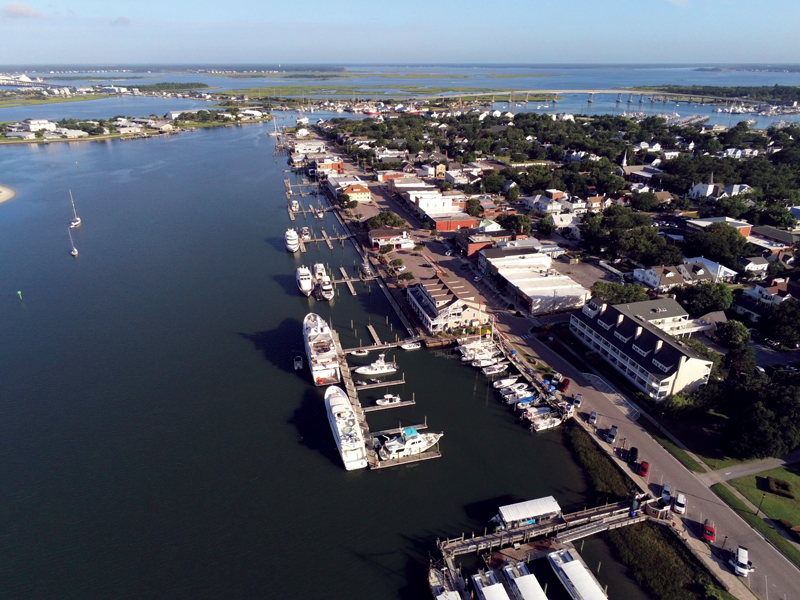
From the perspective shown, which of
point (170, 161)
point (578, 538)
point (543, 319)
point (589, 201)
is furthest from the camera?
point (170, 161)

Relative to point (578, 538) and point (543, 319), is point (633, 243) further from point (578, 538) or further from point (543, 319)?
point (578, 538)

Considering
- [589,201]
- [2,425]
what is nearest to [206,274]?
[2,425]

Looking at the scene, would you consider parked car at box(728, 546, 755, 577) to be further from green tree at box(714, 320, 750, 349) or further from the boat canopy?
green tree at box(714, 320, 750, 349)

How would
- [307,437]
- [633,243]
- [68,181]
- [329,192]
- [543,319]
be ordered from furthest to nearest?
[68,181]
[329,192]
[633,243]
[543,319]
[307,437]

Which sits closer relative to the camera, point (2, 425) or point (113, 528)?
point (113, 528)

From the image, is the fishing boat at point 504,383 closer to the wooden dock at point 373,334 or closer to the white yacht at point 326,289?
the wooden dock at point 373,334
